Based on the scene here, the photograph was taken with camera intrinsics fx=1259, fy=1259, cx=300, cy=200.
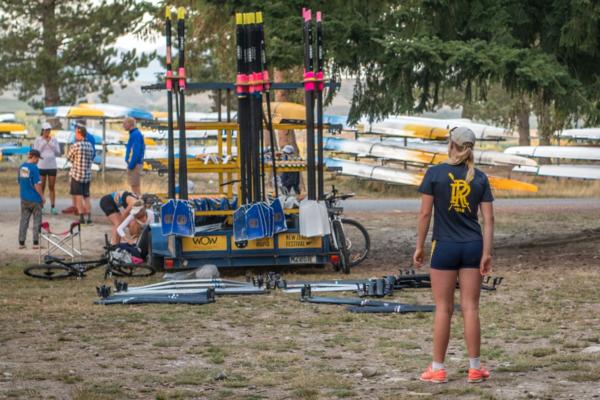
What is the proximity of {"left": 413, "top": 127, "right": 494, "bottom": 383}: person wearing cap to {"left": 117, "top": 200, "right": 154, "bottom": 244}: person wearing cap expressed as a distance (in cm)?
964

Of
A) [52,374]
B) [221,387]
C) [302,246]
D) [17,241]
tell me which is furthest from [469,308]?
[17,241]

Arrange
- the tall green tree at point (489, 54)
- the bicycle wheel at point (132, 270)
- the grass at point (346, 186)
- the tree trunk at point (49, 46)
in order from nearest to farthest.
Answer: the bicycle wheel at point (132, 270)
the tall green tree at point (489, 54)
the grass at point (346, 186)
the tree trunk at point (49, 46)

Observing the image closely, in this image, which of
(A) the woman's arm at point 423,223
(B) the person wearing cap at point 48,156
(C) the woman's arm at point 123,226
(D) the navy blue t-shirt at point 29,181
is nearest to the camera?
(A) the woman's arm at point 423,223

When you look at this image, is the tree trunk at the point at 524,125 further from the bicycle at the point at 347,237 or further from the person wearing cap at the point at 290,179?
the bicycle at the point at 347,237

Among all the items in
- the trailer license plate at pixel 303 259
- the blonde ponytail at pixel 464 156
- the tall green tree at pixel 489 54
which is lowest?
the trailer license plate at pixel 303 259

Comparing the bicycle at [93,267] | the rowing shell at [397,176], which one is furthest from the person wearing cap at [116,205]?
the rowing shell at [397,176]

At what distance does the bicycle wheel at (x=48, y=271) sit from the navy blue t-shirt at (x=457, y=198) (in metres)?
8.27

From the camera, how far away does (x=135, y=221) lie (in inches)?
728

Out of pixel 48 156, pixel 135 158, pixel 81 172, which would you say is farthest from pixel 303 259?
pixel 48 156

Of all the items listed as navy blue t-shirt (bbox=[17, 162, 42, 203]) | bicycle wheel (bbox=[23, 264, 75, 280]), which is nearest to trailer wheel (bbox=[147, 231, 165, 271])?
bicycle wheel (bbox=[23, 264, 75, 280])

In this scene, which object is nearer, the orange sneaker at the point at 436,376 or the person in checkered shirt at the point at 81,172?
the orange sneaker at the point at 436,376

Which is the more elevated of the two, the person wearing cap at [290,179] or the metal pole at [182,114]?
the metal pole at [182,114]

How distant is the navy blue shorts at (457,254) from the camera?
8844 millimetres

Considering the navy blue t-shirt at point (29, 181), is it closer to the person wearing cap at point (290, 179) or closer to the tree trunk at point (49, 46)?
the person wearing cap at point (290, 179)
